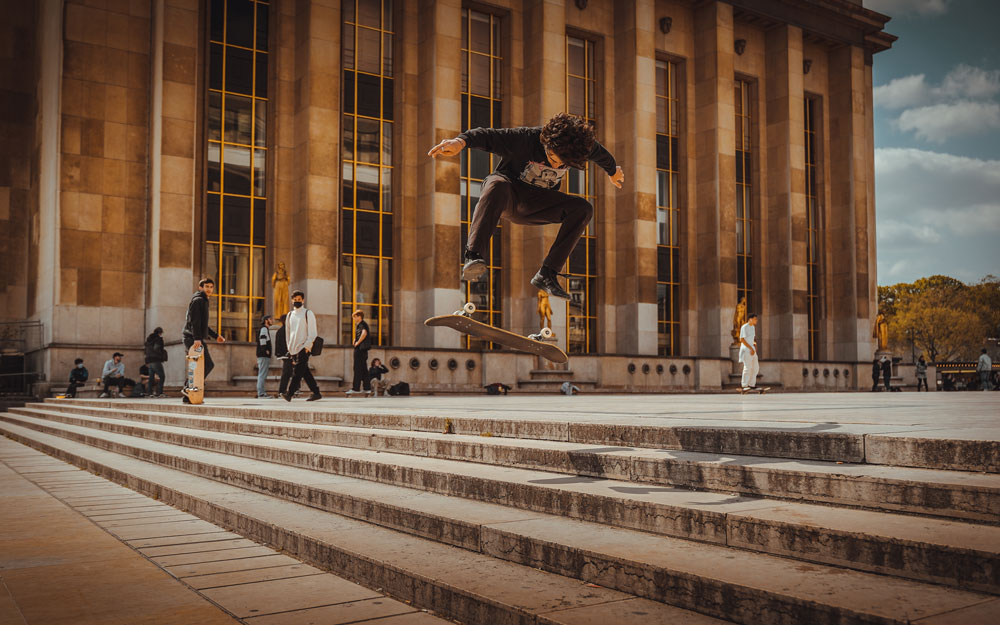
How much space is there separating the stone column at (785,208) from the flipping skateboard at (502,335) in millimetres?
33962

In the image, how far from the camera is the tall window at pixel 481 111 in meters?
32.0

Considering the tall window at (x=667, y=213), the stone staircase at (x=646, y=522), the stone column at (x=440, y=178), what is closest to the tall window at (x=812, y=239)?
the tall window at (x=667, y=213)

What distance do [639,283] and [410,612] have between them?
3134 cm

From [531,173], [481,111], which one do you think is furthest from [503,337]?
[481,111]

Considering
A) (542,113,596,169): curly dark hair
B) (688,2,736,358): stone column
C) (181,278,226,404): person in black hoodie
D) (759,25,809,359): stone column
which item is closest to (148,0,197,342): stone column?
(181,278,226,404): person in black hoodie

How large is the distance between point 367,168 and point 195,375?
1718cm

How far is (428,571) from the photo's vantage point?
3688 mm

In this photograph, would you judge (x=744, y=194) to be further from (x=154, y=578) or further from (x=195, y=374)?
(x=154, y=578)

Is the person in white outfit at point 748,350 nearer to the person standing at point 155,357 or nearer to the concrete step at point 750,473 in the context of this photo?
the concrete step at point 750,473

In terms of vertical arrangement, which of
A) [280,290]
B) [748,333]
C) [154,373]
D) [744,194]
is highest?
[744,194]

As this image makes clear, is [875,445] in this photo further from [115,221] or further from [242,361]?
[115,221]

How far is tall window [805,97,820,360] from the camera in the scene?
4241 cm

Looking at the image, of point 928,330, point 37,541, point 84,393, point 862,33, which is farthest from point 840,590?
point 928,330

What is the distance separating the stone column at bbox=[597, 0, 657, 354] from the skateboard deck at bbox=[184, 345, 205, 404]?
22.2 m
